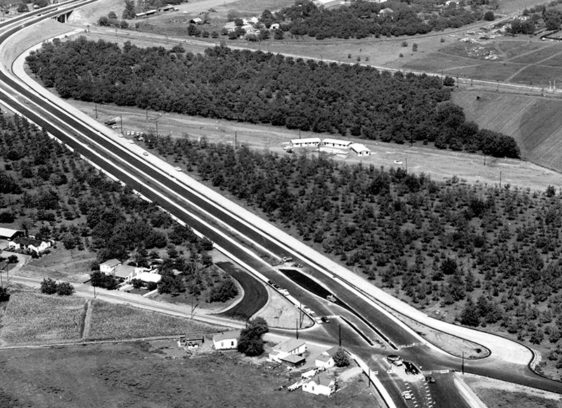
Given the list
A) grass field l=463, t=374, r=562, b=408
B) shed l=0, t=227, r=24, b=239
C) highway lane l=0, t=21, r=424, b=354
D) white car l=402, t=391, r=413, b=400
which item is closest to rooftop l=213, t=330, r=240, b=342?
highway lane l=0, t=21, r=424, b=354

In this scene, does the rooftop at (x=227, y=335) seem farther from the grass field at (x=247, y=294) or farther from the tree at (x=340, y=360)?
the tree at (x=340, y=360)

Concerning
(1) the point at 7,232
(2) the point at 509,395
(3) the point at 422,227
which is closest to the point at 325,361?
(2) the point at 509,395

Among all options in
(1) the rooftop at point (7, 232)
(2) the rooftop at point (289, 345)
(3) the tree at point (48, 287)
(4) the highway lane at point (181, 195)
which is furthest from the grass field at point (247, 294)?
(1) the rooftop at point (7, 232)

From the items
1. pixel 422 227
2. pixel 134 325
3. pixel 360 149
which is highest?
pixel 360 149

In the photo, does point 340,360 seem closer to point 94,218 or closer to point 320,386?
point 320,386

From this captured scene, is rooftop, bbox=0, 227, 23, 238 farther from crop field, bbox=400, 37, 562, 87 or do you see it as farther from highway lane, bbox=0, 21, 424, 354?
crop field, bbox=400, 37, 562, 87

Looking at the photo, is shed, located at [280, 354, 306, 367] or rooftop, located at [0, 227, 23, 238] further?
rooftop, located at [0, 227, 23, 238]

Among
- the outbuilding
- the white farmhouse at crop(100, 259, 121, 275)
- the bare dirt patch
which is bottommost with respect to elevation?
the bare dirt patch
